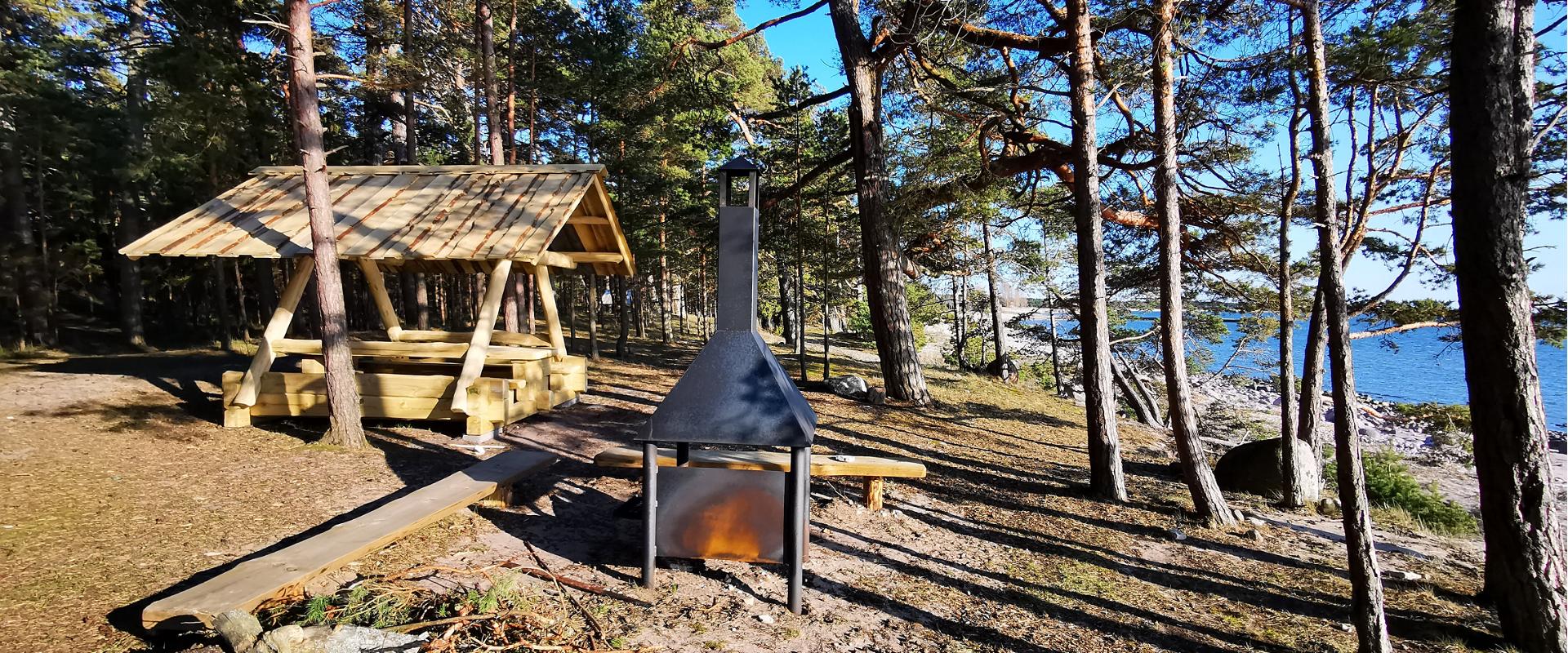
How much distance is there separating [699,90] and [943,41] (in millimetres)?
5741

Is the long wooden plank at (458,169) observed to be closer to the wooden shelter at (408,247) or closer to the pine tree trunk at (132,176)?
the wooden shelter at (408,247)

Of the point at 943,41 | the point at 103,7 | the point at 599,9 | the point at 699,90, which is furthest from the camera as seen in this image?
the point at 599,9

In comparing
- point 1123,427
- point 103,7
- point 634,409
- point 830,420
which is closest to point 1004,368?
point 1123,427

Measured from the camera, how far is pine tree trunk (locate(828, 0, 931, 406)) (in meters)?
11.4

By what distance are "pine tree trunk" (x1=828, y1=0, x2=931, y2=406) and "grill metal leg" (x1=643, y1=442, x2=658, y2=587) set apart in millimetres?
7746

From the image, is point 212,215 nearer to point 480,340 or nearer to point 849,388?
point 480,340

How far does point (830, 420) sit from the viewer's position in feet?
32.3

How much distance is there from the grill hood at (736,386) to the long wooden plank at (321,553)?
1.77m

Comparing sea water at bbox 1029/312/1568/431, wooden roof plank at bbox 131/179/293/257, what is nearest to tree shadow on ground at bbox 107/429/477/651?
wooden roof plank at bbox 131/179/293/257

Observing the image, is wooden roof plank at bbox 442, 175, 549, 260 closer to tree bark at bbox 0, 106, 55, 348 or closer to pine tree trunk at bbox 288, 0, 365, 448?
pine tree trunk at bbox 288, 0, 365, 448

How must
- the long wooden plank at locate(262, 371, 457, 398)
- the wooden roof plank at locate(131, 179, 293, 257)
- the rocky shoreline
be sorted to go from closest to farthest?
the wooden roof plank at locate(131, 179, 293, 257), the long wooden plank at locate(262, 371, 457, 398), the rocky shoreline

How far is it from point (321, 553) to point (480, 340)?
178 inches

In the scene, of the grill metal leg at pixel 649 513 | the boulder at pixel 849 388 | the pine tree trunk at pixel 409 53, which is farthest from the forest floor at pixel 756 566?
the pine tree trunk at pixel 409 53

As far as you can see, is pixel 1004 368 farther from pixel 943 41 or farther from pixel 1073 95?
pixel 1073 95
